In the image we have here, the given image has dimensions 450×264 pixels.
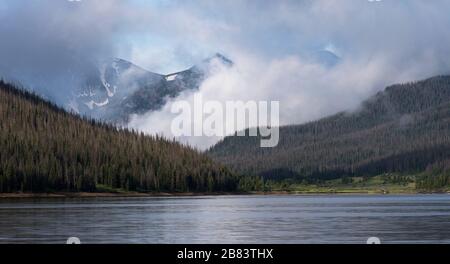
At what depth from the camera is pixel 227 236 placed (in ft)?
198

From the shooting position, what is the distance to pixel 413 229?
69.1m
